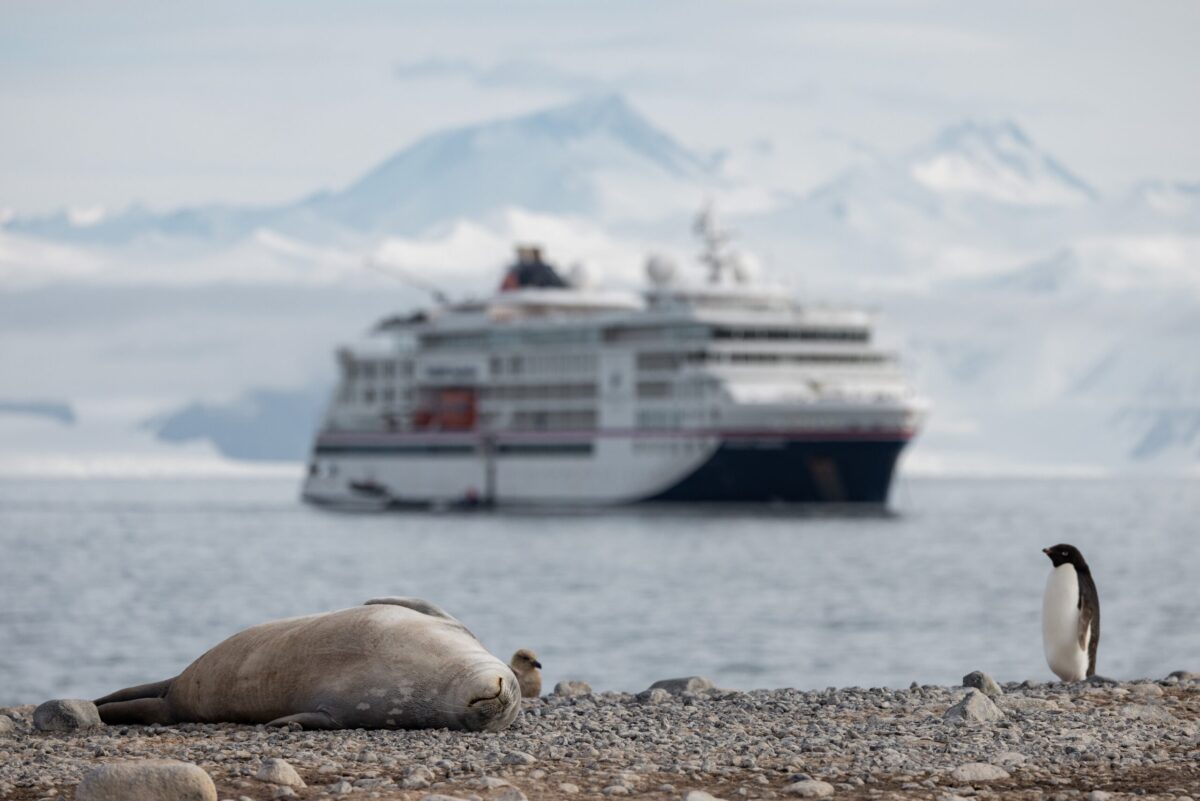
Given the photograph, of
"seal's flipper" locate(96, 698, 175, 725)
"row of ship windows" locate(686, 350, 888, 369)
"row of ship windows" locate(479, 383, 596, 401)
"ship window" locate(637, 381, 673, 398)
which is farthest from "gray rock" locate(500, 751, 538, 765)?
"row of ship windows" locate(479, 383, 596, 401)

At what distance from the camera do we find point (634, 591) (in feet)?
181

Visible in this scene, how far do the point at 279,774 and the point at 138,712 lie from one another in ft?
10.0

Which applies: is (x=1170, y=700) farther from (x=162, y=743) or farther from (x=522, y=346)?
(x=522, y=346)

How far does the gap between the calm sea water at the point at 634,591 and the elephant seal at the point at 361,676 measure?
1705 centimetres

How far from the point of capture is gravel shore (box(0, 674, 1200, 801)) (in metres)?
11.6

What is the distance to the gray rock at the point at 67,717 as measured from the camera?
14391 millimetres

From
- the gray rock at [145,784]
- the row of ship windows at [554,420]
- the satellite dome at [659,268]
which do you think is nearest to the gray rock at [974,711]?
the gray rock at [145,784]

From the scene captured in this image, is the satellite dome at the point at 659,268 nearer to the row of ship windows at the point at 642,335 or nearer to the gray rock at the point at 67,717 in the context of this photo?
the row of ship windows at the point at 642,335

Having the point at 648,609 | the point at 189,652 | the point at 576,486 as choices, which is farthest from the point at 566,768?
the point at 576,486

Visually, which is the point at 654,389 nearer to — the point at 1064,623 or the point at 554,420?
the point at 554,420

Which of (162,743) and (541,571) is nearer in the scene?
(162,743)

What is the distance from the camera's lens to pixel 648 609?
1953 inches

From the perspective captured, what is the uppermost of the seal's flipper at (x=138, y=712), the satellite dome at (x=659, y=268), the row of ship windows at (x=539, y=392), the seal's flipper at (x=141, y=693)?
the satellite dome at (x=659, y=268)

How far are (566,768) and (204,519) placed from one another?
107867 mm
